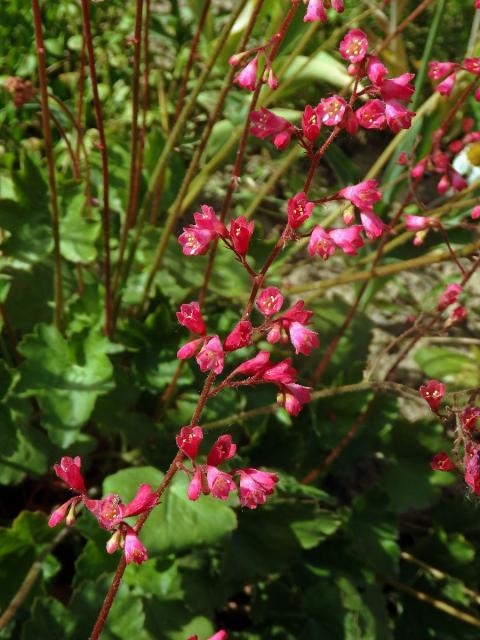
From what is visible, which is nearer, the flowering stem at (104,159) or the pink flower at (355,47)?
the pink flower at (355,47)

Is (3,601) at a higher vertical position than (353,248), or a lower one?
lower

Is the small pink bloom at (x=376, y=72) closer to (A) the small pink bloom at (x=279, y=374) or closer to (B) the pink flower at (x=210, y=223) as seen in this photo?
(B) the pink flower at (x=210, y=223)

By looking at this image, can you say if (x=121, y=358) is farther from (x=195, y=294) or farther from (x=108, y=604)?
(x=108, y=604)

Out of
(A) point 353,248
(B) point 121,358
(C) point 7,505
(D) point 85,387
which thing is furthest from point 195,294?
(A) point 353,248

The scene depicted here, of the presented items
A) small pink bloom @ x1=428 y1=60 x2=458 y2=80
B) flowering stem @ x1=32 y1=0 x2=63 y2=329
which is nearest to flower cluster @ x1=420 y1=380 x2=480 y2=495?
small pink bloom @ x1=428 y1=60 x2=458 y2=80

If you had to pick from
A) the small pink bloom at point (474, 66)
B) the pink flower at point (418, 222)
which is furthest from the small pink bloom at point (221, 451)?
the small pink bloom at point (474, 66)

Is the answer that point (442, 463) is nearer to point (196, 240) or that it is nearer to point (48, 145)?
point (196, 240)
